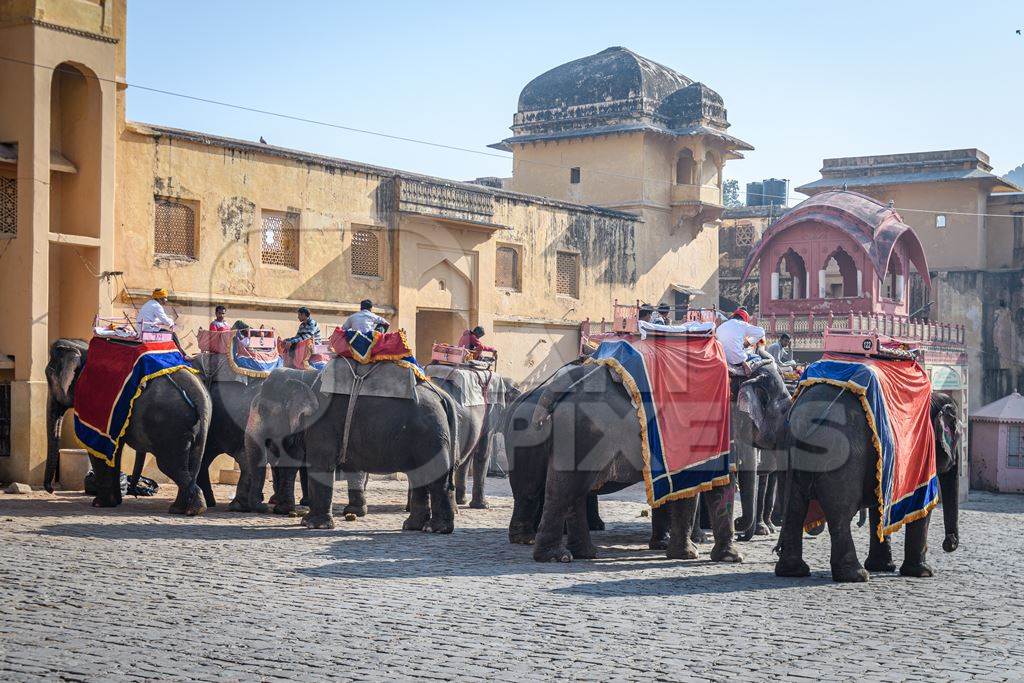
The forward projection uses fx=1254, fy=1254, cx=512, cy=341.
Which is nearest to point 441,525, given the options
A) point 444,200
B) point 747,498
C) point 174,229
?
point 747,498

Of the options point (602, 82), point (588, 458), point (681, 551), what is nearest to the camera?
point (588, 458)

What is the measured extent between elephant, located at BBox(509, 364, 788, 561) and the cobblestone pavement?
0.24 metres

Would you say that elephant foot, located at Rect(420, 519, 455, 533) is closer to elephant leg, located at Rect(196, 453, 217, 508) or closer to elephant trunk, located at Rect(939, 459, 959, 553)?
elephant leg, located at Rect(196, 453, 217, 508)

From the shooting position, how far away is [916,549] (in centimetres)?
890

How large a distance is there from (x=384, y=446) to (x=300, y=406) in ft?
2.67

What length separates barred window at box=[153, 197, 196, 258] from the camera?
1603 cm

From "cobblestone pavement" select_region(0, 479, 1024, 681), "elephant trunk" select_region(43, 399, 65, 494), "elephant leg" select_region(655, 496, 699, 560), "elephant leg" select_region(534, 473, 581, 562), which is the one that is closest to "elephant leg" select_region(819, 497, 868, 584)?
"cobblestone pavement" select_region(0, 479, 1024, 681)

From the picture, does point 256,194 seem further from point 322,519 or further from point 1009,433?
point 1009,433

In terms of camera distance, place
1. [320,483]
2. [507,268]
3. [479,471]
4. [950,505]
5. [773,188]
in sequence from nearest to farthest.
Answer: [950,505], [320,483], [479,471], [507,268], [773,188]

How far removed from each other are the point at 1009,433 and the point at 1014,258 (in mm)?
9537

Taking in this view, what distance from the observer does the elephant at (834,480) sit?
8.46 metres

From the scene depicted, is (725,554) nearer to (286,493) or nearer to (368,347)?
(368,347)

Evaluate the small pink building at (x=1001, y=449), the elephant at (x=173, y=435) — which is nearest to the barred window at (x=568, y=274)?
the small pink building at (x=1001, y=449)

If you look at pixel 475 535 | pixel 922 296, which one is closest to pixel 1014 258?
pixel 922 296
